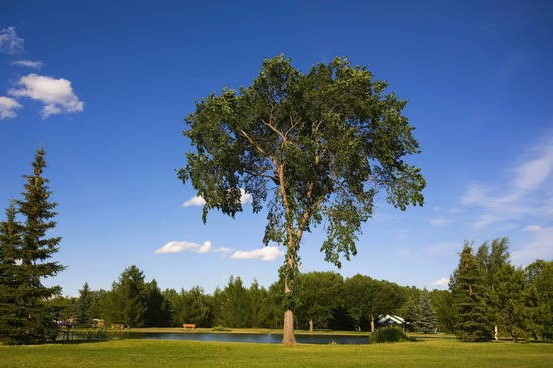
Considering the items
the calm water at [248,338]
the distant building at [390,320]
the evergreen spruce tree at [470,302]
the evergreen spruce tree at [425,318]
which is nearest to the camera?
the evergreen spruce tree at [470,302]

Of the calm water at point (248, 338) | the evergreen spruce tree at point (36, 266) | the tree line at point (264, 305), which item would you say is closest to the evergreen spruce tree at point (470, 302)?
the calm water at point (248, 338)

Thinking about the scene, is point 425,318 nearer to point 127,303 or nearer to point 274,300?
point 127,303

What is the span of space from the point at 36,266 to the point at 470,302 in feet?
136

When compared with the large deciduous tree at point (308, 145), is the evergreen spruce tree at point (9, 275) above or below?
below

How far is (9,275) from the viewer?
31.2 metres

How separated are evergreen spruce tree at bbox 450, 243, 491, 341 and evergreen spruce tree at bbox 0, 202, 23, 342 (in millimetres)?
40818

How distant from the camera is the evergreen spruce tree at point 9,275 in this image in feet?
97.5

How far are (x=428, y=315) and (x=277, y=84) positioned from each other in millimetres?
75919

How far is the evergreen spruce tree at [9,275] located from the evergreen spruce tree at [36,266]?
11.5 inches

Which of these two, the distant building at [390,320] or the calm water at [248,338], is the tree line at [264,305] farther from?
the calm water at [248,338]

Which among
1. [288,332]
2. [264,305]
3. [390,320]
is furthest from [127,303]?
[288,332]

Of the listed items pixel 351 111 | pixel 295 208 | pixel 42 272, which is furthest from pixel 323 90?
pixel 42 272

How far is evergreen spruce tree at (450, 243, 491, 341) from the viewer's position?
47.6m

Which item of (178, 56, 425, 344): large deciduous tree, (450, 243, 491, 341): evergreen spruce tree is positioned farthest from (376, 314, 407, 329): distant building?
(178, 56, 425, 344): large deciduous tree
